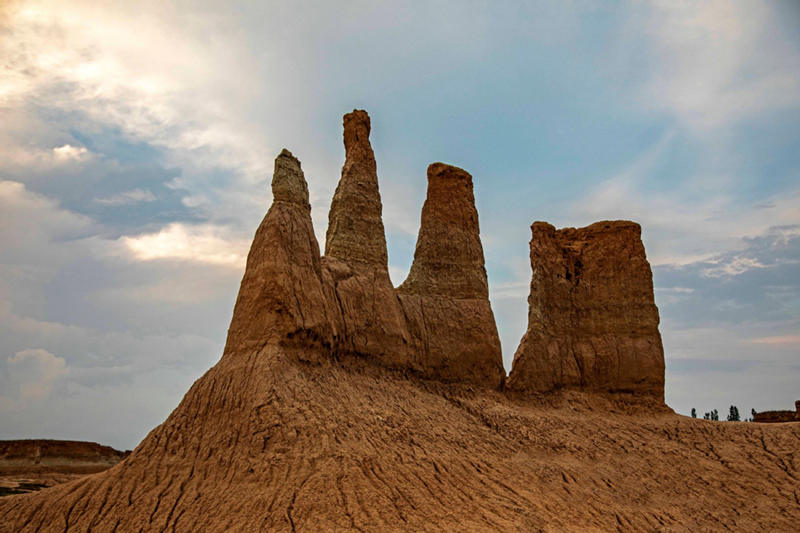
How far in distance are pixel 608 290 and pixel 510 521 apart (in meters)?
15.6

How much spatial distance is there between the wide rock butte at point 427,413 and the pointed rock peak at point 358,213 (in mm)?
74

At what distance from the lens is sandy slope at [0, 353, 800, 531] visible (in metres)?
14.2

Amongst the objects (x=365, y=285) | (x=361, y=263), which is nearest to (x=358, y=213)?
(x=361, y=263)

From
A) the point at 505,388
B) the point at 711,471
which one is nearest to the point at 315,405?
the point at 505,388

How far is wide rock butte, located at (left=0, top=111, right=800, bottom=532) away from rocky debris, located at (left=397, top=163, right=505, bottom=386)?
0.08 meters

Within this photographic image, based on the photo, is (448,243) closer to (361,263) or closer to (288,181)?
(361,263)

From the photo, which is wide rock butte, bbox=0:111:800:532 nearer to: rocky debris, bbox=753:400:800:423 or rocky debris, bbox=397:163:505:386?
rocky debris, bbox=397:163:505:386

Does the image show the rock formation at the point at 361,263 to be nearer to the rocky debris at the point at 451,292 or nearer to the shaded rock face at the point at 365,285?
the shaded rock face at the point at 365,285

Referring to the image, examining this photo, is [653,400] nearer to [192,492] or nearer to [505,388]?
[505,388]

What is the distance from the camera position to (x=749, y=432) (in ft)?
82.3

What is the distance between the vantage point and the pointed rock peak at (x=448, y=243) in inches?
963

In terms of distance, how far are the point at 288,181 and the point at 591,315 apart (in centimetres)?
1557

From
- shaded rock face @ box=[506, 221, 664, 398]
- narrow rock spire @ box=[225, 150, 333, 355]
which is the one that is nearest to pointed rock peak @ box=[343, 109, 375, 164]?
narrow rock spire @ box=[225, 150, 333, 355]

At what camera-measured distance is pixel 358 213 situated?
74.0ft
